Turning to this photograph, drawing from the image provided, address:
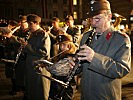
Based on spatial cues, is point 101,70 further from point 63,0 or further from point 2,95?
point 63,0

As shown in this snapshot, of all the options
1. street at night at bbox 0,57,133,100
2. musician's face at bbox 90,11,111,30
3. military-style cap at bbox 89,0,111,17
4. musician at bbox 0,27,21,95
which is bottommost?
street at night at bbox 0,57,133,100

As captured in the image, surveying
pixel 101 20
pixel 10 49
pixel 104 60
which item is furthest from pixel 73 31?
pixel 104 60

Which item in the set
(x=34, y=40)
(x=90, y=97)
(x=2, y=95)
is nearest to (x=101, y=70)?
(x=90, y=97)

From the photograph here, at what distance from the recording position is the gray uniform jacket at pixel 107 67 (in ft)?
8.97

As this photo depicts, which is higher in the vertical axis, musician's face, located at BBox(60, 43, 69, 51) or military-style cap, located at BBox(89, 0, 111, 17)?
military-style cap, located at BBox(89, 0, 111, 17)

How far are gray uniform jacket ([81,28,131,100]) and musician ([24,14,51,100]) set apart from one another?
243 cm

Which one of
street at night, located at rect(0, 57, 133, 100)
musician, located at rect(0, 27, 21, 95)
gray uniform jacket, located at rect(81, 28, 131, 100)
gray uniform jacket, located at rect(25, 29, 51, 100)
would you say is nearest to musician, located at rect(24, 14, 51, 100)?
gray uniform jacket, located at rect(25, 29, 51, 100)

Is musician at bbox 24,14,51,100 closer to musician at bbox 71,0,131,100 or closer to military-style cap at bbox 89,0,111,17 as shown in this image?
musician at bbox 71,0,131,100

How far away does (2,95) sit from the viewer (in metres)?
7.84

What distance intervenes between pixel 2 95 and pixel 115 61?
5796mm

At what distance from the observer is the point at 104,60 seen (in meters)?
2.73

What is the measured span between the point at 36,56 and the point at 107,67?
3.02m

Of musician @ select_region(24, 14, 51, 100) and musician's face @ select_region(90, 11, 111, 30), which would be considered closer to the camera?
musician's face @ select_region(90, 11, 111, 30)

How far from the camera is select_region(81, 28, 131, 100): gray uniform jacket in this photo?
2.73m
